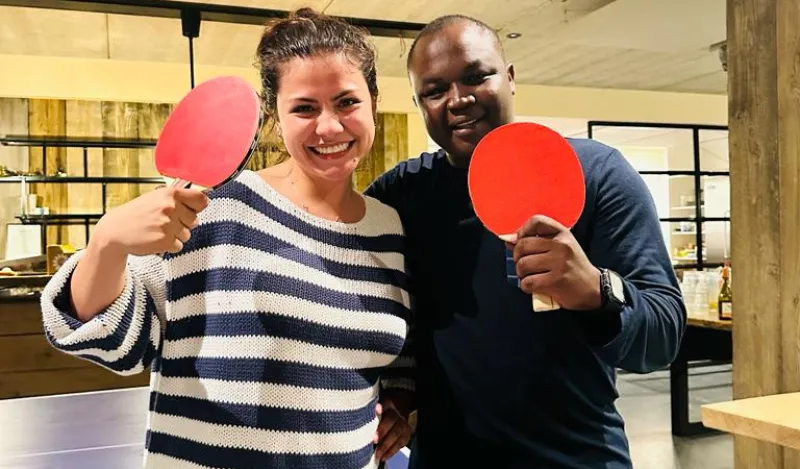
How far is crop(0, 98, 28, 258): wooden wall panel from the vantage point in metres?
6.52

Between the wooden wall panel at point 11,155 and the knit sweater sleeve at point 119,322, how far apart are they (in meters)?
6.49

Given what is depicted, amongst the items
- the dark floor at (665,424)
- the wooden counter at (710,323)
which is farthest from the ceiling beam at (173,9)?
the dark floor at (665,424)

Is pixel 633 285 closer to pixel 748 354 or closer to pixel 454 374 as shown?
pixel 454 374

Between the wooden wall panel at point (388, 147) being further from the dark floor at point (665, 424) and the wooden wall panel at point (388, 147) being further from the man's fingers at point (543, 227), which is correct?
the man's fingers at point (543, 227)

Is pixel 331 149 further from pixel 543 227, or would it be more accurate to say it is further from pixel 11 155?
pixel 11 155

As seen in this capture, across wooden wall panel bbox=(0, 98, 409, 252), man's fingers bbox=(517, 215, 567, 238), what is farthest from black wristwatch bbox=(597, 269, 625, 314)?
wooden wall panel bbox=(0, 98, 409, 252)

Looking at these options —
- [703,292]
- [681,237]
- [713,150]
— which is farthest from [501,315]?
[713,150]

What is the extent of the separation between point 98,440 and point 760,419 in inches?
69.9

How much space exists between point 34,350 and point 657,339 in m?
4.13

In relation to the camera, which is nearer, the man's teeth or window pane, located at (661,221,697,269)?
the man's teeth

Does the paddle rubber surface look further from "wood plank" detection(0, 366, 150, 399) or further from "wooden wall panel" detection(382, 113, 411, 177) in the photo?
"wooden wall panel" detection(382, 113, 411, 177)

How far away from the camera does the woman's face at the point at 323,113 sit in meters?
1.07

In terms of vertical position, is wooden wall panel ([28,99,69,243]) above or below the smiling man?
above

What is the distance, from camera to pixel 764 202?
2.22 metres
